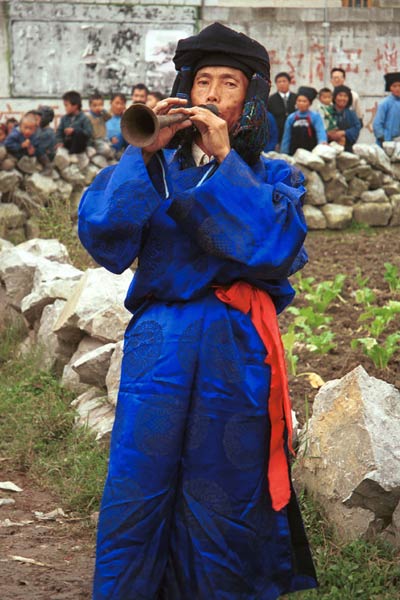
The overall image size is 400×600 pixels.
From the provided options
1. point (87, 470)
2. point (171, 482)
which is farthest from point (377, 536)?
point (87, 470)

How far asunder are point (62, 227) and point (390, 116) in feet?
22.4

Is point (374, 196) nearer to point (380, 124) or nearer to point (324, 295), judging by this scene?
point (380, 124)

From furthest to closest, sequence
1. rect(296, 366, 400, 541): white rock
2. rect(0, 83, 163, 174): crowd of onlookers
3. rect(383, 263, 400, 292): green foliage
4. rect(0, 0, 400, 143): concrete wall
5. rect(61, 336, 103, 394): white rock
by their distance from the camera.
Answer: rect(0, 0, 400, 143): concrete wall, rect(0, 83, 163, 174): crowd of onlookers, rect(383, 263, 400, 292): green foliage, rect(61, 336, 103, 394): white rock, rect(296, 366, 400, 541): white rock

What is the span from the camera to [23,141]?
1194 centimetres

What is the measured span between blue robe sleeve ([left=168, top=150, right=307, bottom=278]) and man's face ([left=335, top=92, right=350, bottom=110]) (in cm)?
1211

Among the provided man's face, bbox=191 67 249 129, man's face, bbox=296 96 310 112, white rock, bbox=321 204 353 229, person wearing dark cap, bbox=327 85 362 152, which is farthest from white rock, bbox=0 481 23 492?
person wearing dark cap, bbox=327 85 362 152

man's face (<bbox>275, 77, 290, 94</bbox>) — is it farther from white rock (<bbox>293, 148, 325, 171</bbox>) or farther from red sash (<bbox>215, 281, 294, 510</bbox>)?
red sash (<bbox>215, 281, 294, 510</bbox>)

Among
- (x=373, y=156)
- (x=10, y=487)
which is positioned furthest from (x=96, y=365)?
(x=373, y=156)

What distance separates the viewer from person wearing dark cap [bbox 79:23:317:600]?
314cm

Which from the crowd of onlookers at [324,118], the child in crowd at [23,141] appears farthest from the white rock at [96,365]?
the crowd of onlookers at [324,118]

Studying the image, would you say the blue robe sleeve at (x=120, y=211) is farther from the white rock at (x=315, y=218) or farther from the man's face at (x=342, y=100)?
the man's face at (x=342, y=100)

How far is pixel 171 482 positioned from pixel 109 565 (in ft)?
0.93

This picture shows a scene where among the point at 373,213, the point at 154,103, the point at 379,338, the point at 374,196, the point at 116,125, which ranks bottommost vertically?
the point at 373,213

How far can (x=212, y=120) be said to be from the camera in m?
3.11
